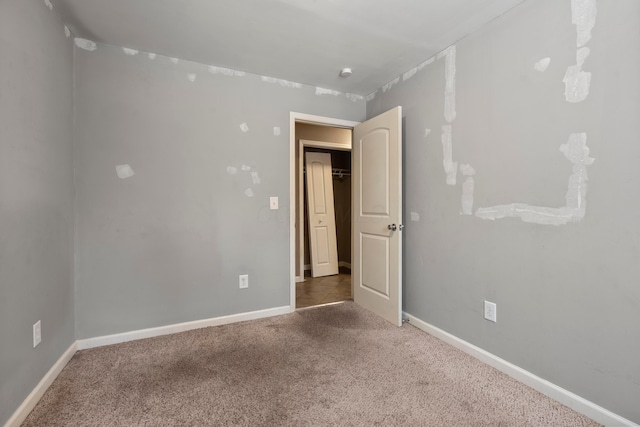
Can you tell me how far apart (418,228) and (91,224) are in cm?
270

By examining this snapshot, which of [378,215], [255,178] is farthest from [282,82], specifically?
[378,215]

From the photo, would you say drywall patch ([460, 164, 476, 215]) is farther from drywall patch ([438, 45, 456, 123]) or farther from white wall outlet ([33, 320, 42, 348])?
white wall outlet ([33, 320, 42, 348])

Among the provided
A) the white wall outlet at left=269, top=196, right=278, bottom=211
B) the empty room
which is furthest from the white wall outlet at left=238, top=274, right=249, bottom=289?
the white wall outlet at left=269, top=196, right=278, bottom=211

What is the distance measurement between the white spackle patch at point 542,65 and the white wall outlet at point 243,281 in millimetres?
2697

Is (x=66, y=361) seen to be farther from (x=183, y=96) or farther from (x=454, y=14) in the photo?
(x=454, y=14)

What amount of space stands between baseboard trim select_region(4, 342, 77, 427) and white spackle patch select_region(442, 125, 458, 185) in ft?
9.67

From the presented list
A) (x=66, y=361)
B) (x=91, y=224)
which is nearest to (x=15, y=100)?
(x=91, y=224)

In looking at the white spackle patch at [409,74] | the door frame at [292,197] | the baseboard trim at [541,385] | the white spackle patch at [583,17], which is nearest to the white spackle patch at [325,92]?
the door frame at [292,197]

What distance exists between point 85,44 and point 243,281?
228 centimetres

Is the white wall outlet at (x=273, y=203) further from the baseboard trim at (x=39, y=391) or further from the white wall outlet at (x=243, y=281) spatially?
the baseboard trim at (x=39, y=391)

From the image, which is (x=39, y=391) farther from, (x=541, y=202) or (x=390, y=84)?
(x=390, y=84)

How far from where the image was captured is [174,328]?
2.51 meters

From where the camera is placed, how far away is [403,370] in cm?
193

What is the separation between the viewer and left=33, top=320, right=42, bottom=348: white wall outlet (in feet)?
5.34
